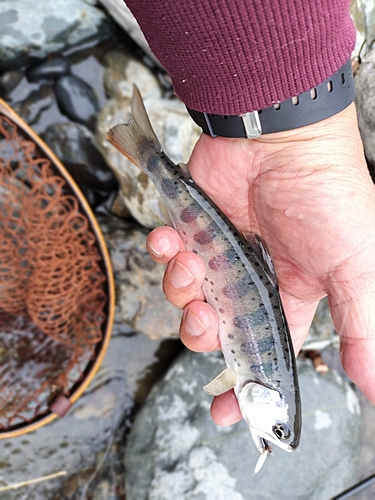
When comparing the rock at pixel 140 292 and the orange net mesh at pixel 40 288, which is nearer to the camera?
the orange net mesh at pixel 40 288

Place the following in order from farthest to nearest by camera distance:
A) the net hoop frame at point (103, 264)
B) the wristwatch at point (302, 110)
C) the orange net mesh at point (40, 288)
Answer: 1. the orange net mesh at point (40, 288)
2. the net hoop frame at point (103, 264)
3. the wristwatch at point (302, 110)

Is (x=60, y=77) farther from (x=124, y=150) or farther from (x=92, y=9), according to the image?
(x=124, y=150)

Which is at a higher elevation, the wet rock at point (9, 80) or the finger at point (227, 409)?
the wet rock at point (9, 80)

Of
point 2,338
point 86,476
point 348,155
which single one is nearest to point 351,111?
point 348,155

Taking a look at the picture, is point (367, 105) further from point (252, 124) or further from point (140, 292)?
point (140, 292)

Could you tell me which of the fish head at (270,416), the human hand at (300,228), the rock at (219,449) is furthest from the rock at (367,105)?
the rock at (219,449)

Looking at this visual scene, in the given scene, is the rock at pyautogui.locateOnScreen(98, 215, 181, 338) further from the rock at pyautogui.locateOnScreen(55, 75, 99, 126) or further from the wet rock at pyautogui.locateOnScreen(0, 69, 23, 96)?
the wet rock at pyautogui.locateOnScreen(0, 69, 23, 96)

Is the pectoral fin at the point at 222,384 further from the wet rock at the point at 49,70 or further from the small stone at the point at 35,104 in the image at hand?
the wet rock at the point at 49,70

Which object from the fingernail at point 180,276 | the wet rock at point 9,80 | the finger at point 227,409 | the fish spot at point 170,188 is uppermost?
the wet rock at point 9,80
